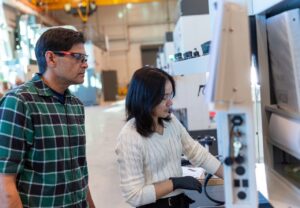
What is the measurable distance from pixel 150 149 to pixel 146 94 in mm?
183

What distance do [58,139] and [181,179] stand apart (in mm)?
452

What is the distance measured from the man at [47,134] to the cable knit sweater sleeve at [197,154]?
397 millimetres

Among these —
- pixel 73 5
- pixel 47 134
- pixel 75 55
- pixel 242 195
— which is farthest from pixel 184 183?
pixel 73 5

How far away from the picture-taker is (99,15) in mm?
13461

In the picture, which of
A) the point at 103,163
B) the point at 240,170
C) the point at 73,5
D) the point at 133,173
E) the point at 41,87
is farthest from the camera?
the point at 73,5

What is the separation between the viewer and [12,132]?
3.44ft

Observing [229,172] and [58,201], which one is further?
[58,201]

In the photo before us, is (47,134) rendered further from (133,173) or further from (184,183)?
(184,183)

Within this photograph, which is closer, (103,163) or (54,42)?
(54,42)

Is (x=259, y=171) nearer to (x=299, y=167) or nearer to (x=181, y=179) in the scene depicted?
(x=299, y=167)

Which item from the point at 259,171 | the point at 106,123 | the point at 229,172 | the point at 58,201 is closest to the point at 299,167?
the point at 259,171

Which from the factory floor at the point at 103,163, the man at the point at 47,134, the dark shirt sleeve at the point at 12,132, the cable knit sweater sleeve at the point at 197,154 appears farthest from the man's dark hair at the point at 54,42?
the factory floor at the point at 103,163

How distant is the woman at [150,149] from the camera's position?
1.05 metres

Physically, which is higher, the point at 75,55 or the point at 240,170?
the point at 75,55
